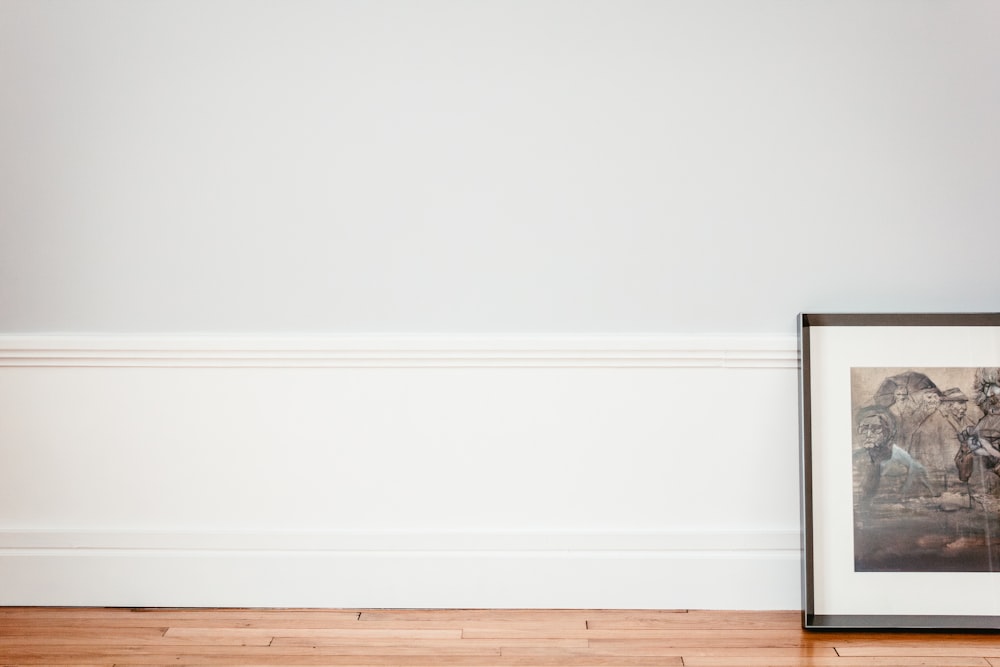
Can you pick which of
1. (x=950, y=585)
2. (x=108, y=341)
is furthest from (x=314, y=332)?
(x=950, y=585)

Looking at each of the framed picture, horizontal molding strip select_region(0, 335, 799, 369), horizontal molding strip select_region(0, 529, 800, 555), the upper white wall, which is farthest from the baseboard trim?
the upper white wall

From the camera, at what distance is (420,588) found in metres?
2.03

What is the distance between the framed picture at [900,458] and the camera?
1945 millimetres

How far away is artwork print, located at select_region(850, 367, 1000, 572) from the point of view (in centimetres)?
195

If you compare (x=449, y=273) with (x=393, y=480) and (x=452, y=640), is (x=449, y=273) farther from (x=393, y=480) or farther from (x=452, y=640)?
(x=452, y=640)

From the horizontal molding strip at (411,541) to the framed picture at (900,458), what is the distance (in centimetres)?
17

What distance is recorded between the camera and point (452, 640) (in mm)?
1854

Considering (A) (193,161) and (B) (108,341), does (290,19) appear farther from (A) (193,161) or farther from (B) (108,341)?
(B) (108,341)

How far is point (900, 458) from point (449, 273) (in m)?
1.28

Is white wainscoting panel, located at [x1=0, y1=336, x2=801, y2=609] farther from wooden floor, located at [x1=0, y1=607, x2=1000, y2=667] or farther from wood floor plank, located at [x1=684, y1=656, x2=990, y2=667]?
wood floor plank, located at [x1=684, y1=656, x2=990, y2=667]

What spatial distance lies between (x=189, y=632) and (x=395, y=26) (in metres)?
1.64

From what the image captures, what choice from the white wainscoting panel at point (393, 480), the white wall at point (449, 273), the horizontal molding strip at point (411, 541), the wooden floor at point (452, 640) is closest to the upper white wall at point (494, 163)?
the white wall at point (449, 273)

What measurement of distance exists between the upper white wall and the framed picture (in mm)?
96

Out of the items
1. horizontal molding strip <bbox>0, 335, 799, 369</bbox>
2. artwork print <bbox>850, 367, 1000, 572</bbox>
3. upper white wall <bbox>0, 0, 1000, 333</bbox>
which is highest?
upper white wall <bbox>0, 0, 1000, 333</bbox>
